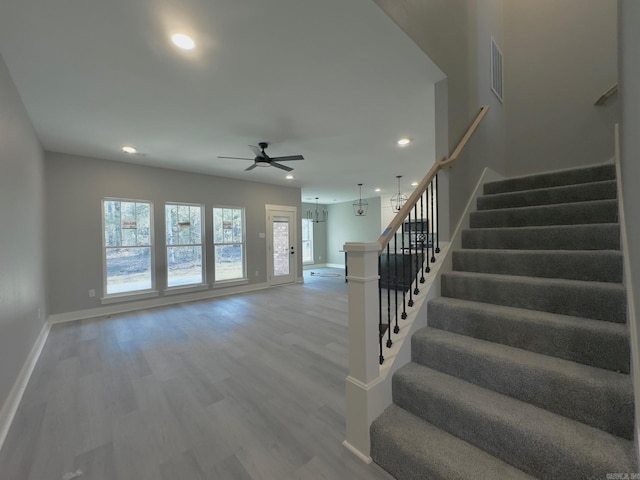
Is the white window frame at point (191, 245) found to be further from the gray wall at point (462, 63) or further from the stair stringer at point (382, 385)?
the gray wall at point (462, 63)

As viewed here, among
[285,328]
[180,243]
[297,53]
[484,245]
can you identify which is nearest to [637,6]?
[484,245]

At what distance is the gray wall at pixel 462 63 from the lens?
2096 millimetres

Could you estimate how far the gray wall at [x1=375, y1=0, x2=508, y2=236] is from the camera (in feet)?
6.88

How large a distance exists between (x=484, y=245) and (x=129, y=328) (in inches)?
184

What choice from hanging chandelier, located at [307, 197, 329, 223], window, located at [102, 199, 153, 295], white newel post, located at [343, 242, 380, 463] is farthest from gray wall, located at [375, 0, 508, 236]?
hanging chandelier, located at [307, 197, 329, 223]

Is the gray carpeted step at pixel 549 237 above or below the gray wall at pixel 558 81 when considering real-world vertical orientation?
below

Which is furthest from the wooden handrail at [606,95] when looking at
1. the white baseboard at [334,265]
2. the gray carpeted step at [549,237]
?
the white baseboard at [334,265]

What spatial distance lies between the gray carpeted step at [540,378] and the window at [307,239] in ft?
31.3

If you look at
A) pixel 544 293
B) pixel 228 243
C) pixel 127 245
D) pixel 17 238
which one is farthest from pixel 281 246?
pixel 544 293

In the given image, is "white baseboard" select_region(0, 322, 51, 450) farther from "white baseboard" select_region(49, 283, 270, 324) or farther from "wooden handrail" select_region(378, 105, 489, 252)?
"wooden handrail" select_region(378, 105, 489, 252)

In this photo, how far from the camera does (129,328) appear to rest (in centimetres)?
389

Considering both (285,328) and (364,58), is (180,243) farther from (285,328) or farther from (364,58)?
(364,58)

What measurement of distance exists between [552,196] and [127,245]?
625cm

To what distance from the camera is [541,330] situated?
1520 mm
